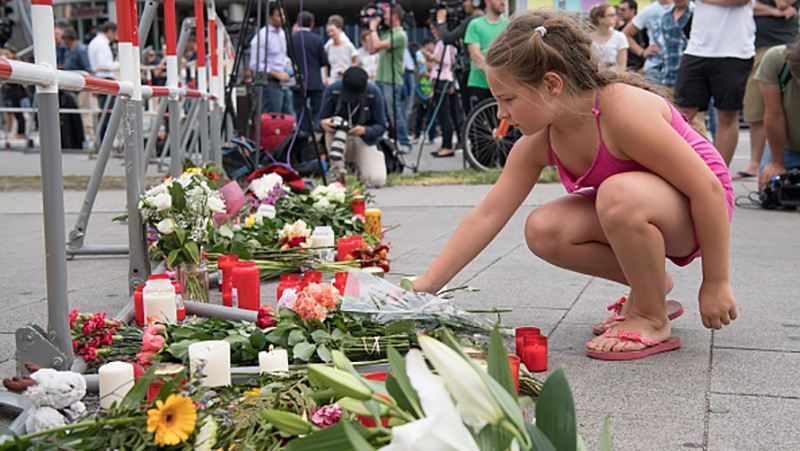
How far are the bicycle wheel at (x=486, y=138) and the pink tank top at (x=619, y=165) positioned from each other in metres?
5.66

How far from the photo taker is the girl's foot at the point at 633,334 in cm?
267

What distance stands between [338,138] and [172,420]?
6.69 meters

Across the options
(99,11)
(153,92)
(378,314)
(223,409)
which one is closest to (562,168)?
(378,314)

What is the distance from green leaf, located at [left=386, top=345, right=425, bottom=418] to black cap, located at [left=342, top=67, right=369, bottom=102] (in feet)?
23.7

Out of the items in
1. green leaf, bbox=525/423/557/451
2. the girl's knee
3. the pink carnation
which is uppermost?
green leaf, bbox=525/423/557/451

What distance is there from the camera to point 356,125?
27.6 feet

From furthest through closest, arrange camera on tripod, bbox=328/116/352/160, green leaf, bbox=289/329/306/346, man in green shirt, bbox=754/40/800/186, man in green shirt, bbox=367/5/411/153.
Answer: man in green shirt, bbox=367/5/411/153
camera on tripod, bbox=328/116/352/160
man in green shirt, bbox=754/40/800/186
green leaf, bbox=289/329/306/346

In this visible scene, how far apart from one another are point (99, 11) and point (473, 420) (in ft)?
77.1

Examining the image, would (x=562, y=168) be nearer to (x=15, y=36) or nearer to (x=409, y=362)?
(x=409, y=362)

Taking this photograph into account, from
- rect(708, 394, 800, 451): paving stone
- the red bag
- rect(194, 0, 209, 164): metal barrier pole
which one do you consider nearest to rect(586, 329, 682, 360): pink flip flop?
rect(708, 394, 800, 451): paving stone

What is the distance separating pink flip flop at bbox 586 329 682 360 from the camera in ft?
8.69

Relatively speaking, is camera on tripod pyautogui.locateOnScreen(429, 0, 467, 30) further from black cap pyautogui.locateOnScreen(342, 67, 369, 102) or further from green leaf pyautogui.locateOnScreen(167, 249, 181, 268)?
green leaf pyautogui.locateOnScreen(167, 249, 181, 268)

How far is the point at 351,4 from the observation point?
21.8 meters

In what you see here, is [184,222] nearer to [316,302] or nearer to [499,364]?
[316,302]
